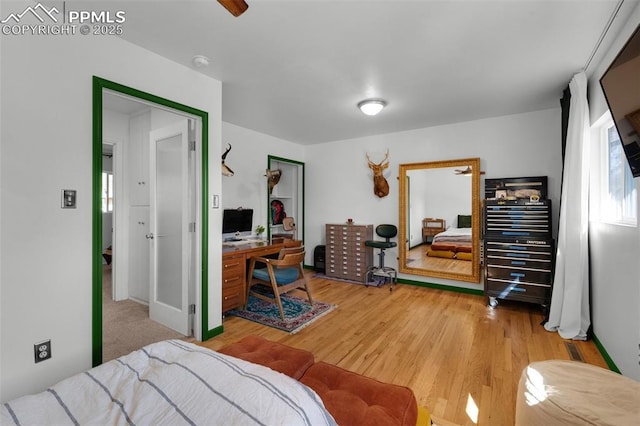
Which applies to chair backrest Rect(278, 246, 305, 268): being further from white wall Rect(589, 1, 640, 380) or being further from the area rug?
white wall Rect(589, 1, 640, 380)

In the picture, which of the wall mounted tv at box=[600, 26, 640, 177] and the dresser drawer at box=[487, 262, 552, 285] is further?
the dresser drawer at box=[487, 262, 552, 285]

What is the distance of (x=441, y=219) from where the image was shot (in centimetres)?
478

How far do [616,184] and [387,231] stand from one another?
113 inches

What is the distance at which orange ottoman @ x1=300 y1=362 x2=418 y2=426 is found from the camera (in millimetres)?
1089

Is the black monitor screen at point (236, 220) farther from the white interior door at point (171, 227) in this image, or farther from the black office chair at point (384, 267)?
the black office chair at point (384, 267)

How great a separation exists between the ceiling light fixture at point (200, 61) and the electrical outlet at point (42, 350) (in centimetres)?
236

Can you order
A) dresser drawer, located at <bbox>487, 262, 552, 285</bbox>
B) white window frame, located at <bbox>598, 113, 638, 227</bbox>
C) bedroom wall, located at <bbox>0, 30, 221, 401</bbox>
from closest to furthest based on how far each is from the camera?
bedroom wall, located at <bbox>0, 30, 221, 401</bbox> < white window frame, located at <bbox>598, 113, 638, 227</bbox> < dresser drawer, located at <bbox>487, 262, 552, 285</bbox>

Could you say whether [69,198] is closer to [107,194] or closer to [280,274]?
[280,274]

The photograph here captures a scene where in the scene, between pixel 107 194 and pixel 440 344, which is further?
pixel 107 194

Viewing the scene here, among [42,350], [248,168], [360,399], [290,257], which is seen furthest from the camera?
[248,168]

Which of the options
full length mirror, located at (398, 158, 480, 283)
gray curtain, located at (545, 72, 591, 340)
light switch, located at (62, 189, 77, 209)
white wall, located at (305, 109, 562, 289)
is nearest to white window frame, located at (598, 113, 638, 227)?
gray curtain, located at (545, 72, 591, 340)

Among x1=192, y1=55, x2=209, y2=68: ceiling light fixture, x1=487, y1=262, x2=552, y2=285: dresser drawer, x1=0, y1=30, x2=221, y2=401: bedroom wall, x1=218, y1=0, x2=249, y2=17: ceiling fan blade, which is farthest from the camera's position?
x1=487, y1=262, x2=552, y2=285: dresser drawer

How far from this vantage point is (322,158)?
5715 mm

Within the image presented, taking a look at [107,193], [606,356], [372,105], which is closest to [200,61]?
[372,105]
